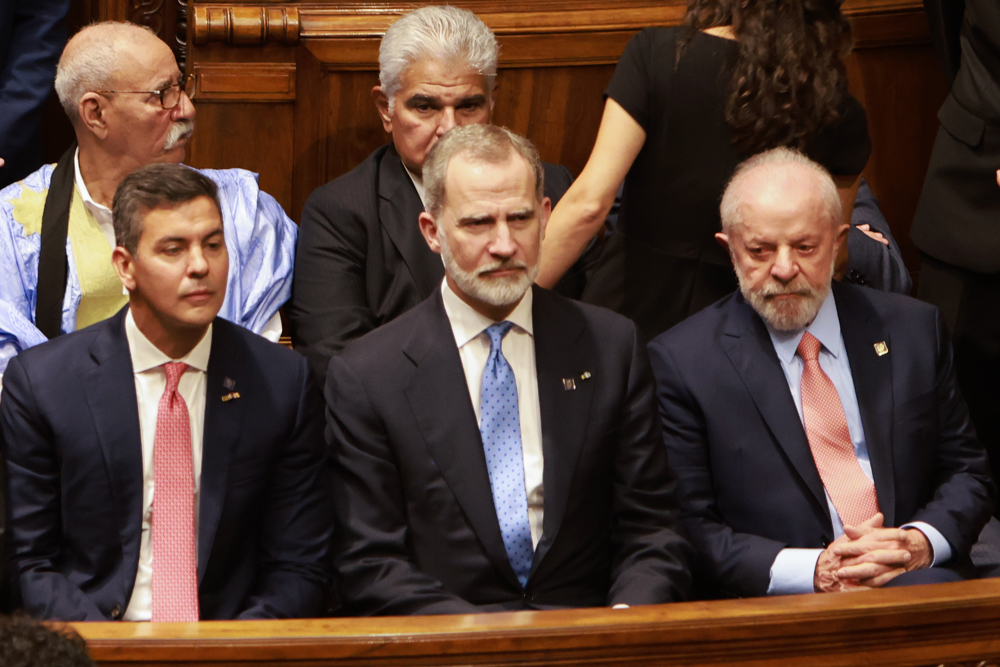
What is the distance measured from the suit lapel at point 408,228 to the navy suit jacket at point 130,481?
1.64ft

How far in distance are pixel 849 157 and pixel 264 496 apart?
49.1 inches

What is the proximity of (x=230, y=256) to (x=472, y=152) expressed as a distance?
624 mm

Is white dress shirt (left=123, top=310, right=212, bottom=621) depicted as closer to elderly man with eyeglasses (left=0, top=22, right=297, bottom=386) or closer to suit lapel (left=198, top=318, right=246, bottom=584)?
suit lapel (left=198, top=318, right=246, bottom=584)

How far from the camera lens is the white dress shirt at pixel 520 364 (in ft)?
6.31

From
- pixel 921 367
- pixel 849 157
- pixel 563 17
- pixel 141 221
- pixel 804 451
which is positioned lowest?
pixel 804 451

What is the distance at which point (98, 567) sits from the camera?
6.04ft

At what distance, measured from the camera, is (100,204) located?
234cm

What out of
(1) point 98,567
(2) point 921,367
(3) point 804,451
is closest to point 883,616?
(3) point 804,451

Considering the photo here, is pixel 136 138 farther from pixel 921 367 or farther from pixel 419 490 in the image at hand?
pixel 921 367

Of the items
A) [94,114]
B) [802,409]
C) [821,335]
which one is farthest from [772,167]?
[94,114]

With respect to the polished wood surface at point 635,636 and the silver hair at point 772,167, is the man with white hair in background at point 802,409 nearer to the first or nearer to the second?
the silver hair at point 772,167

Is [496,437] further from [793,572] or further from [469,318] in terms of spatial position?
[793,572]

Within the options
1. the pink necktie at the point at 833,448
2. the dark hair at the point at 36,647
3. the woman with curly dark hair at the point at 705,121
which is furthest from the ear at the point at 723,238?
the dark hair at the point at 36,647

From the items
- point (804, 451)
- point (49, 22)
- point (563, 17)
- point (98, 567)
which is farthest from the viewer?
point (563, 17)
